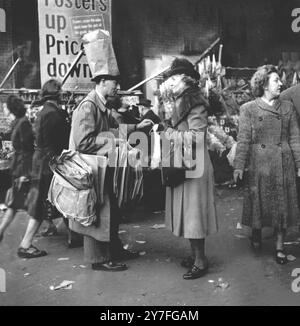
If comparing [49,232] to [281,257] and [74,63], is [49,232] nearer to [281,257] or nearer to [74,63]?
[74,63]

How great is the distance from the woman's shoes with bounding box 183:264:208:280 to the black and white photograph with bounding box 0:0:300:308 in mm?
11

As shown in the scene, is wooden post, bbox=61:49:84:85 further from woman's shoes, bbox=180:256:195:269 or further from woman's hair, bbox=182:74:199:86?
woman's shoes, bbox=180:256:195:269

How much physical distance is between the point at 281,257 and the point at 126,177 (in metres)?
1.92

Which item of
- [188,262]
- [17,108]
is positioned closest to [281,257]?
[188,262]

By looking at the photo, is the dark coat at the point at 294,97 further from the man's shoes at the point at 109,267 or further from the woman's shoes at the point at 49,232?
the woman's shoes at the point at 49,232

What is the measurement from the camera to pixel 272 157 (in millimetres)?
4973

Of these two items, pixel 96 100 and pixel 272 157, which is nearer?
pixel 96 100

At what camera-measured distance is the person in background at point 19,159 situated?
5062 mm

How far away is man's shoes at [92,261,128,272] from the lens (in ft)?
15.9

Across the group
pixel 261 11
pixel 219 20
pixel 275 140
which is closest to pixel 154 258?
pixel 275 140

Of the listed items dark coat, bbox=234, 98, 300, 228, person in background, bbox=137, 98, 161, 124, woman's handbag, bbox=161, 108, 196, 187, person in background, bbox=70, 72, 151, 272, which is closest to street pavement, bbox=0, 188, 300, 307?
person in background, bbox=70, 72, 151, 272

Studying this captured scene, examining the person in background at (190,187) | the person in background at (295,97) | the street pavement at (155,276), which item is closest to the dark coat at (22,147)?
A: the street pavement at (155,276)

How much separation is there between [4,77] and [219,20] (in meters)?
4.33

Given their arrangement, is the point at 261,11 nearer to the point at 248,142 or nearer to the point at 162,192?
the point at 162,192
